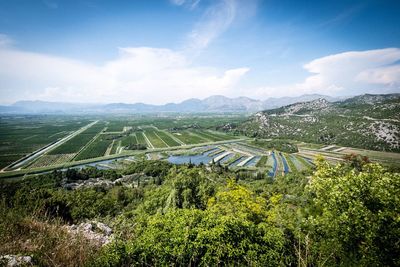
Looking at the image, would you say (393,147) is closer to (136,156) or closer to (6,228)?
(136,156)

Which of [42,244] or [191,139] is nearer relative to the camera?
[42,244]

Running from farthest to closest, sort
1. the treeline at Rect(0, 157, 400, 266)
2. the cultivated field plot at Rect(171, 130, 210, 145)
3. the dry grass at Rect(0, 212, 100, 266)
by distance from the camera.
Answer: the cultivated field plot at Rect(171, 130, 210, 145), the treeline at Rect(0, 157, 400, 266), the dry grass at Rect(0, 212, 100, 266)

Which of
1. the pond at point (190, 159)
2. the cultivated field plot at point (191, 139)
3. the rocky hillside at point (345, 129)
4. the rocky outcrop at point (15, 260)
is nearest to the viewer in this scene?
the rocky outcrop at point (15, 260)

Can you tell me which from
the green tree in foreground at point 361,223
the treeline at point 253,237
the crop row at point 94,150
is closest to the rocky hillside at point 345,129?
the crop row at point 94,150

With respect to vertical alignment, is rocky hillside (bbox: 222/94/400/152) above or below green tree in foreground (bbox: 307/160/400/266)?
below

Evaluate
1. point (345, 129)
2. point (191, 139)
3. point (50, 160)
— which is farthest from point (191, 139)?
point (345, 129)

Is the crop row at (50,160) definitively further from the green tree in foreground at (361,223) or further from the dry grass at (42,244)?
the green tree in foreground at (361,223)

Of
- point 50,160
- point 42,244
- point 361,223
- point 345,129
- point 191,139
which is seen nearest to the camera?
point 42,244

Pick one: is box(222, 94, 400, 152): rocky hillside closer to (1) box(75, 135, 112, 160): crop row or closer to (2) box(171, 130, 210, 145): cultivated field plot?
(2) box(171, 130, 210, 145): cultivated field plot

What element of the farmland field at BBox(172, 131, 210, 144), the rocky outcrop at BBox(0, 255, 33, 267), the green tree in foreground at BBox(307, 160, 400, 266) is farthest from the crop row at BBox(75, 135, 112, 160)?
the green tree in foreground at BBox(307, 160, 400, 266)

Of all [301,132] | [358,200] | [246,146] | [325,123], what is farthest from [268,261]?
[325,123]

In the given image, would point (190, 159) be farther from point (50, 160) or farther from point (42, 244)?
point (42, 244)

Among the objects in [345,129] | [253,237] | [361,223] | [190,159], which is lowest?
[190,159]
